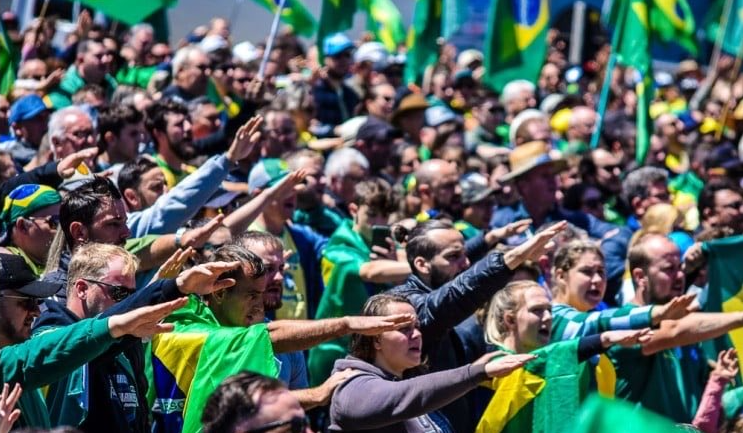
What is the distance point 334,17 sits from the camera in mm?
12484

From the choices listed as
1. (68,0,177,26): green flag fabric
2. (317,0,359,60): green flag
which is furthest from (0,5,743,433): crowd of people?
(317,0,359,60): green flag

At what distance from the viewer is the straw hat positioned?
1064 centimetres

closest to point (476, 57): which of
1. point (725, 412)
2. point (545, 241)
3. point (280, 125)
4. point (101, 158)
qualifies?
point (280, 125)

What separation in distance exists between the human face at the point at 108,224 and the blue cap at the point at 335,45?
22.2ft

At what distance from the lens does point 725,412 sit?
8.08m

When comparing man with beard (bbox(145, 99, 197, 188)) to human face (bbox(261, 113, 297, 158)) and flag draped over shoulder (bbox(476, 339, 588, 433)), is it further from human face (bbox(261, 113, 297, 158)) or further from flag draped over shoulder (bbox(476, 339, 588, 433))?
flag draped over shoulder (bbox(476, 339, 588, 433))

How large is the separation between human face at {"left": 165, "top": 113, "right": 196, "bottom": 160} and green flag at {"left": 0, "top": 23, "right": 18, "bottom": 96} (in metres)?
2.12

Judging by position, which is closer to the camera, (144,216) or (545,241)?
(545,241)

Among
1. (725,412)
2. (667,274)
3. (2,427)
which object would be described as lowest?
(725,412)

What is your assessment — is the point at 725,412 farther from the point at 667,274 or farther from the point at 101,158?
the point at 101,158

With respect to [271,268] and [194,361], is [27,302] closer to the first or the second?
[194,361]

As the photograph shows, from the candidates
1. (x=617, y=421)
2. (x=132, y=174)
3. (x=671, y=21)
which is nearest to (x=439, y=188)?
(x=132, y=174)

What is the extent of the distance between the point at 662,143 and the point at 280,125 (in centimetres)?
547

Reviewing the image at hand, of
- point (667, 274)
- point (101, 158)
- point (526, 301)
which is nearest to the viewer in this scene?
point (526, 301)
